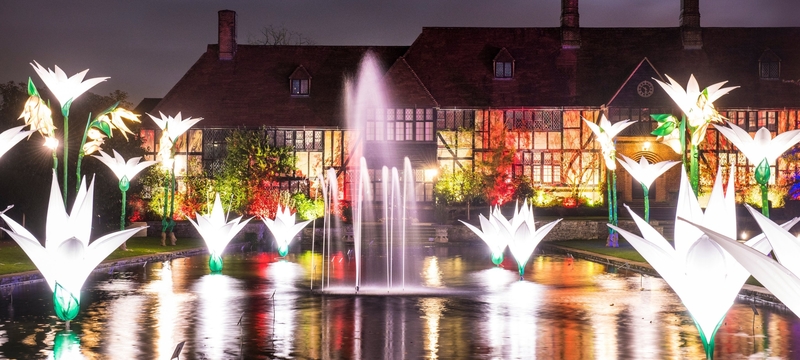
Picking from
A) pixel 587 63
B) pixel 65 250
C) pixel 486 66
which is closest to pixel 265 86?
pixel 486 66

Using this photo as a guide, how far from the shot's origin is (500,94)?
53688 mm

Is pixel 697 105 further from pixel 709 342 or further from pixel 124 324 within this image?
pixel 124 324

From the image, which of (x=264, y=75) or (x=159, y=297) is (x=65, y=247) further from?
(x=264, y=75)

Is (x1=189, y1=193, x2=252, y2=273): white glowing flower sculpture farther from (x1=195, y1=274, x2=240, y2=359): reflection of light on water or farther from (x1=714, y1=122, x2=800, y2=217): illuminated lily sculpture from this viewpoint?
(x1=714, y1=122, x2=800, y2=217): illuminated lily sculpture

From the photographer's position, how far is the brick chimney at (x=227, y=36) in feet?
184

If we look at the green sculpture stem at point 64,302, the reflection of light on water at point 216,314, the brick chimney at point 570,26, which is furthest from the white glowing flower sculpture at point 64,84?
the brick chimney at point 570,26

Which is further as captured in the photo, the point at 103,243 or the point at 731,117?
the point at 731,117

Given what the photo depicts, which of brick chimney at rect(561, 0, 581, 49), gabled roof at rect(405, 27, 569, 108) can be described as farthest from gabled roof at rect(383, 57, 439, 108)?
brick chimney at rect(561, 0, 581, 49)

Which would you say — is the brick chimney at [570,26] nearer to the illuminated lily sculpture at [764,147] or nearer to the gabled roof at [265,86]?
the gabled roof at [265,86]

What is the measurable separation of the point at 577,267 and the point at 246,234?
52.0 feet

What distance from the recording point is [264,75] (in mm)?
55531

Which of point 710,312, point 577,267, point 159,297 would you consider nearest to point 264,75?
point 577,267

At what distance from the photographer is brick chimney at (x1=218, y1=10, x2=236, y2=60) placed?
56125 millimetres

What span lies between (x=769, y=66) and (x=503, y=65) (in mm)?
14441
